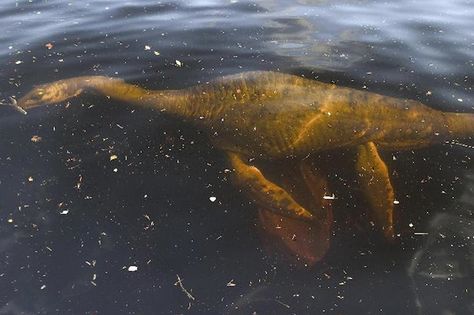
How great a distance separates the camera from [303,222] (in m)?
4.24

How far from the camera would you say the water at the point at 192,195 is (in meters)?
3.63

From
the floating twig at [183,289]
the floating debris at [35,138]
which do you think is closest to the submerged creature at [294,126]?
the floating debris at [35,138]

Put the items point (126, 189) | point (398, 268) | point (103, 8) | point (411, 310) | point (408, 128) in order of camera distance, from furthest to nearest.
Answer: point (103, 8) → point (408, 128) → point (126, 189) → point (398, 268) → point (411, 310)

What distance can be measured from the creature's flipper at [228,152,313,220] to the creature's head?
2.51 m

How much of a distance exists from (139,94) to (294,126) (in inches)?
80.5

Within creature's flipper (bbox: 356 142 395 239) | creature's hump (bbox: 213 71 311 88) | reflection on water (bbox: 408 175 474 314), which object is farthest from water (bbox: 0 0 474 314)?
creature's hump (bbox: 213 71 311 88)

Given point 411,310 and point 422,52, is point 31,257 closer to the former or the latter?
point 411,310

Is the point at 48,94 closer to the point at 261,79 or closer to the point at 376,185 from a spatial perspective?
the point at 261,79

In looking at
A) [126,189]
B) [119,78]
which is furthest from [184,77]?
[126,189]

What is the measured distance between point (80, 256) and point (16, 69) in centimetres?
366

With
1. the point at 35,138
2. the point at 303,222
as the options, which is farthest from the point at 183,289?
the point at 35,138

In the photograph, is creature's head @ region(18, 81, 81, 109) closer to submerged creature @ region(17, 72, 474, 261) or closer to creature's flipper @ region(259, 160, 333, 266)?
submerged creature @ region(17, 72, 474, 261)

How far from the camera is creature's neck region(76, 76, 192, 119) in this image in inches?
A: 222

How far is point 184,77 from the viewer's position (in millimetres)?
6215
